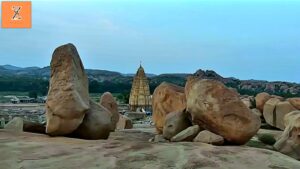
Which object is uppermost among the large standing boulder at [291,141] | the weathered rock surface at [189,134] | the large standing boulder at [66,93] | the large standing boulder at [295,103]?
the large standing boulder at [66,93]

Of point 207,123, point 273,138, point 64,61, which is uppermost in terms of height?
point 64,61

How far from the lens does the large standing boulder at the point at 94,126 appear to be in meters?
12.9

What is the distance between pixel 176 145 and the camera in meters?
10.2

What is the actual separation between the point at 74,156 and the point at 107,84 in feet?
248

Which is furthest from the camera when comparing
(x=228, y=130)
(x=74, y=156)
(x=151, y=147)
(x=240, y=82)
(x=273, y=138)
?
(x=240, y=82)

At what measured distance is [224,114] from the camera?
41.9 ft

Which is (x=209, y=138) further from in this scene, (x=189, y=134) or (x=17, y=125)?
(x=17, y=125)

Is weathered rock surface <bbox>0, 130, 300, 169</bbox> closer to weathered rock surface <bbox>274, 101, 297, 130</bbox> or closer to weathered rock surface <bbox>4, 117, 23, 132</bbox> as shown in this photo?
weathered rock surface <bbox>4, 117, 23, 132</bbox>

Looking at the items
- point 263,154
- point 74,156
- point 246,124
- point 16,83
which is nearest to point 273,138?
point 246,124

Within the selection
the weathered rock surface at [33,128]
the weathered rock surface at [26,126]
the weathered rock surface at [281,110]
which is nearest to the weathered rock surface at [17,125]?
the weathered rock surface at [26,126]

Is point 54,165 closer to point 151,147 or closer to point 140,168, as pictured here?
point 140,168

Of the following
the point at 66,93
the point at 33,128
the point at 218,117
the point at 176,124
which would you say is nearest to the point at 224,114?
the point at 218,117

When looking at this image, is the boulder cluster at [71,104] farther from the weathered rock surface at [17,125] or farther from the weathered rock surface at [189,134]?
the weathered rock surface at [189,134]

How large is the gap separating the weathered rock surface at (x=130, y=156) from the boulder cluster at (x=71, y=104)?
1606 millimetres
